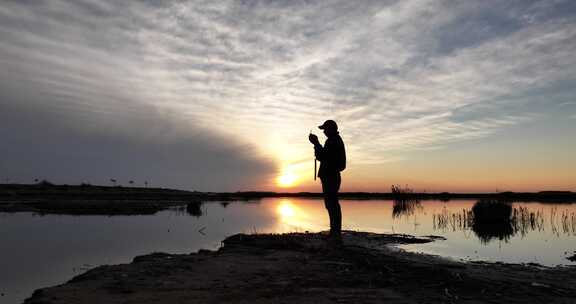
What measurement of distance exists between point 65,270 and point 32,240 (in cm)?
697

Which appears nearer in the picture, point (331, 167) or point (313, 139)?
point (331, 167)

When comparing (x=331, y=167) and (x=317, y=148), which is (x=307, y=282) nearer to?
(x=331, y=167)

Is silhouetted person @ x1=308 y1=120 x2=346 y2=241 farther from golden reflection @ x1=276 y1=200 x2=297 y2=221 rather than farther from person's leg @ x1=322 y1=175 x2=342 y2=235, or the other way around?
golden reflection @ x1=276 y1=200 x2=297 y2=221

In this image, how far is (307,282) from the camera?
6.19 m

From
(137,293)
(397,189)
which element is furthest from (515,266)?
(397,189)

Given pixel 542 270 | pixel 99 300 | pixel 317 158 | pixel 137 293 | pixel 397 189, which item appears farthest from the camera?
pixel 397 189

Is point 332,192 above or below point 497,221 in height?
above

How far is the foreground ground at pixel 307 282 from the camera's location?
212 inches

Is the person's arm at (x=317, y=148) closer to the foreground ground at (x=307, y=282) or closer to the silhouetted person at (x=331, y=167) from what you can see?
the silhouetted person at (x=331, y=167)

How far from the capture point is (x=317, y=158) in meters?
11.7

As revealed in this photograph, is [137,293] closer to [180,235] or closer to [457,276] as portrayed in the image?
[457,276]

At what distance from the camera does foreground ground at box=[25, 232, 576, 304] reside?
17.7 ft

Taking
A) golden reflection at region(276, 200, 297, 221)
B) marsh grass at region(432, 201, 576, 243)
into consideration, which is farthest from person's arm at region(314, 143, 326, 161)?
golden reflection at region(276, 200, 297, 221)

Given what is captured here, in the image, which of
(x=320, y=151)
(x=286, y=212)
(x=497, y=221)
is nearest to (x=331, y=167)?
(x=320, y=151)
